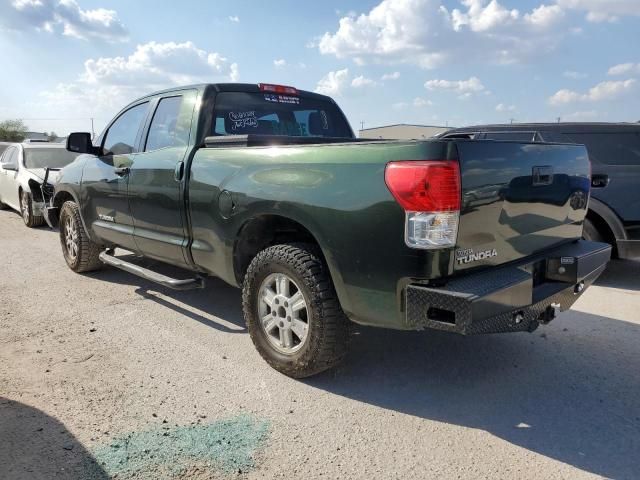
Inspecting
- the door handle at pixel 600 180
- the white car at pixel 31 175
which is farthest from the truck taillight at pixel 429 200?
the white car at pixel 31 175

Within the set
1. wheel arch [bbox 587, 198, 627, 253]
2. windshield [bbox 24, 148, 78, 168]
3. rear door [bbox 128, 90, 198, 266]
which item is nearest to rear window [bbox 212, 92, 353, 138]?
rear door [bbox 128, 90, 198, 266]

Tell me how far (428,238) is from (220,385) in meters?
1.72

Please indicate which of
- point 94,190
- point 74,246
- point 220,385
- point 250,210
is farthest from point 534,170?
point 74,246

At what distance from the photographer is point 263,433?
2.82 m

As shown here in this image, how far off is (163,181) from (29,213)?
6.92 m

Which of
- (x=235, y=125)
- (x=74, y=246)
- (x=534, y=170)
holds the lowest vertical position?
(x=74, y=246)

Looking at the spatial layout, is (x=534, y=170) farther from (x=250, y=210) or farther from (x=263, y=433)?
(x=263, y=433)

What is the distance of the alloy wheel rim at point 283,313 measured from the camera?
3.31m

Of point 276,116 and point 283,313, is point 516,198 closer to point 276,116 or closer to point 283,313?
point 283,313

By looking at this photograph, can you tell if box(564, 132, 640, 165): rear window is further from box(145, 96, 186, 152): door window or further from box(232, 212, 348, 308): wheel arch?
box(145, 96, 186, 152): door window

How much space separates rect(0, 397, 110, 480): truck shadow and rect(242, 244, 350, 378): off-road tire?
1284 mm

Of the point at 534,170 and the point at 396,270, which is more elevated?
the point at 534,170

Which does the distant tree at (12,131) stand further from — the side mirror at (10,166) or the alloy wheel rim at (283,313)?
the alloy wheel rim at (283,313)

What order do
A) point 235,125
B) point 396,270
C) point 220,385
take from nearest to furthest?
point 396,270, point 220,385, point 235,125
